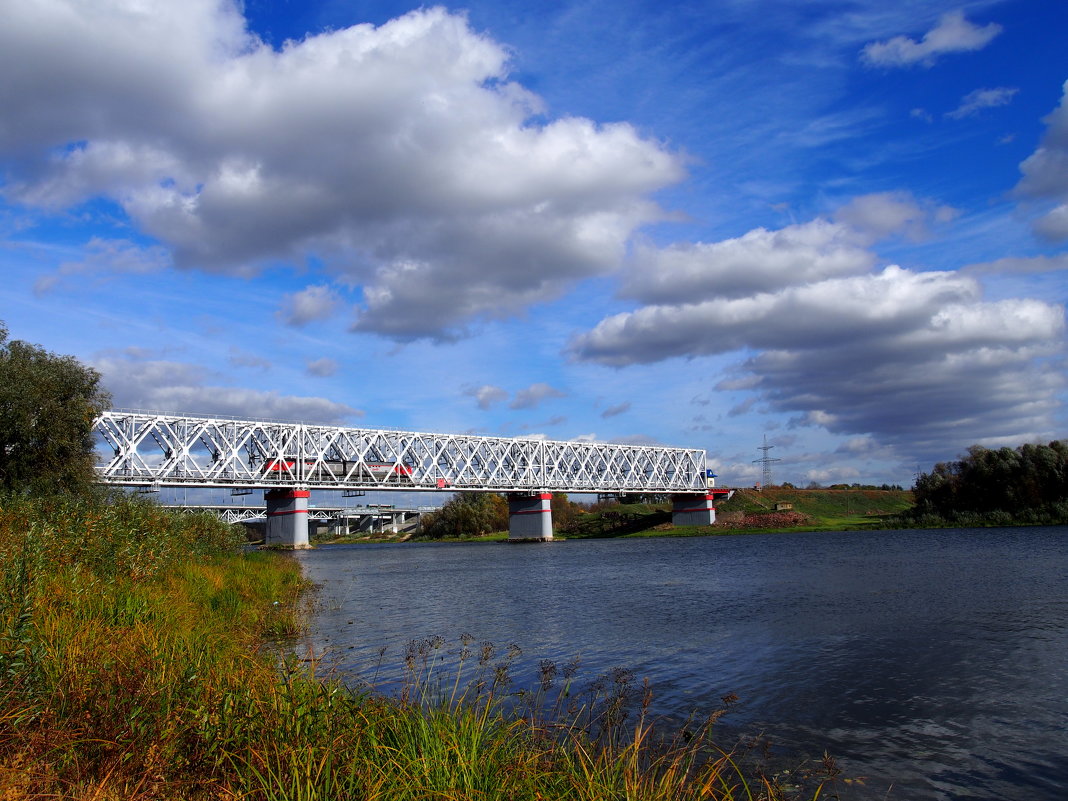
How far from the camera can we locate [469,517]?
154 metres

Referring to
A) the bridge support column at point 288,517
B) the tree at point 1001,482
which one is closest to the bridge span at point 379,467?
the bridge support column at point 288,517

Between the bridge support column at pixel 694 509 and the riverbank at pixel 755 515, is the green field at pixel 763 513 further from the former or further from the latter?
the bridge support column at pixel 694 509

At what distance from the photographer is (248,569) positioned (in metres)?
33.3

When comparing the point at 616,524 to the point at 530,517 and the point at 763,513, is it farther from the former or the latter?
the point at 763,513

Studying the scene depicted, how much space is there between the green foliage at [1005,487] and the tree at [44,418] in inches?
3245

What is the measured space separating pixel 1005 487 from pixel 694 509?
200ft

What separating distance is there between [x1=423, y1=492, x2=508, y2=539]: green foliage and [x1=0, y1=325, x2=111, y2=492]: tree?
384 feet

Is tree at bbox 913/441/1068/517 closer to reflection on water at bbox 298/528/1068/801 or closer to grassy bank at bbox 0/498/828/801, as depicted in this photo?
reflection on water at bbox 298/528/1068/801

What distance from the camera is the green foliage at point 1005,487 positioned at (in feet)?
255

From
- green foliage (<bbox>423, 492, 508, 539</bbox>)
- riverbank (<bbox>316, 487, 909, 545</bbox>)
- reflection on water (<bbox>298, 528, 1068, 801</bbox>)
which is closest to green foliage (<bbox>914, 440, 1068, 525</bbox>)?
riverbank (<bbox>316, 487, 909, 545</bbox>)

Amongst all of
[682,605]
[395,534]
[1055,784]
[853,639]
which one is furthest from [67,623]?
[395,534]

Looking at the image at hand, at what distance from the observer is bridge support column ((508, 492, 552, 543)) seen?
12619cm

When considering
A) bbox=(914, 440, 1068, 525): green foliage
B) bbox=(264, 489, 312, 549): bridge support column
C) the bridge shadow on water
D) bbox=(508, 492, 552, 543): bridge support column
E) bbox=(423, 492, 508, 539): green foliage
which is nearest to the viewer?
bbox=(914, 440, 1068, 525): green foliage

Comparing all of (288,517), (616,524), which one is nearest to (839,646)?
(288,517)
